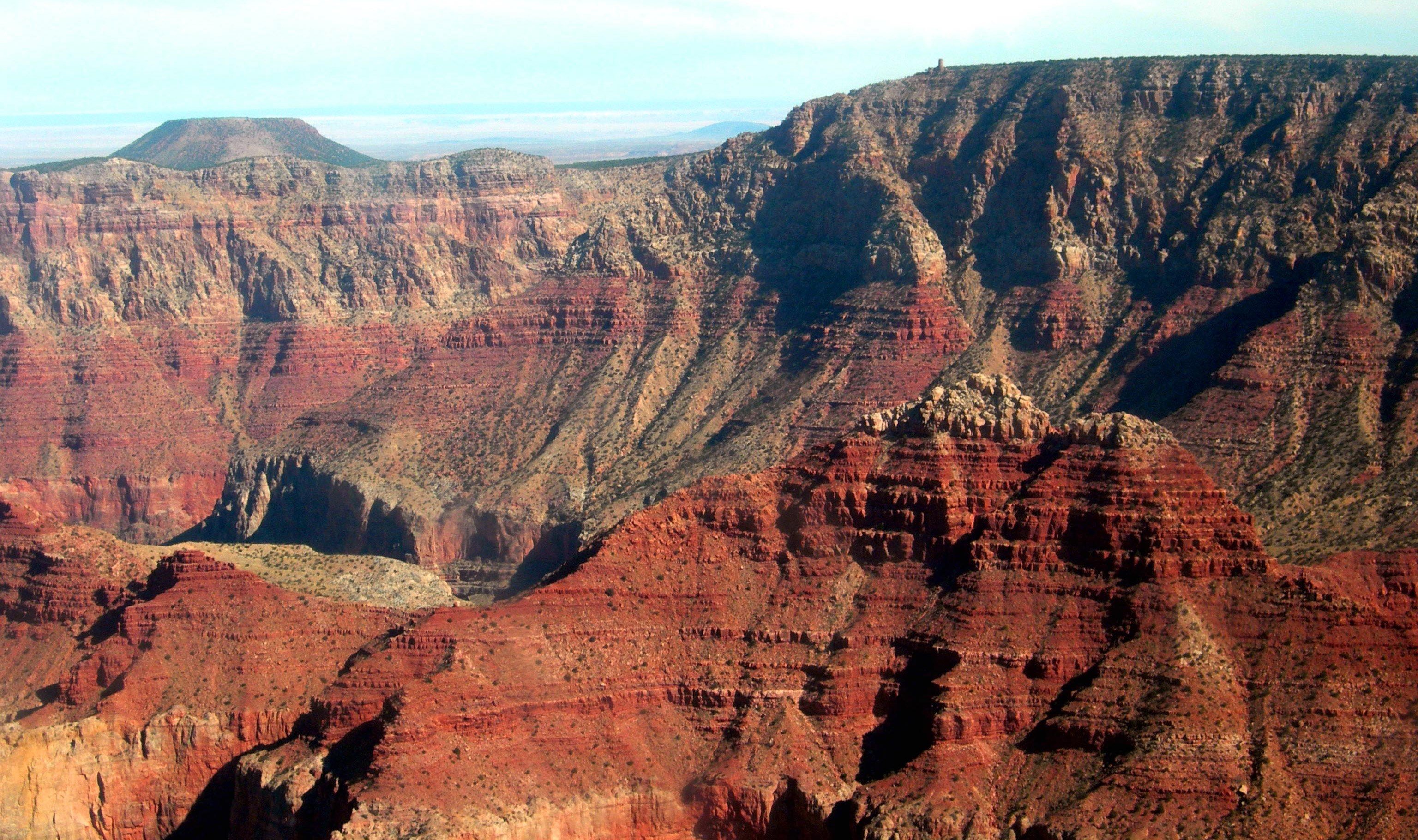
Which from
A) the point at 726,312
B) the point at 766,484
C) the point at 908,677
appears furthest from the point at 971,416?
the point at 726,312

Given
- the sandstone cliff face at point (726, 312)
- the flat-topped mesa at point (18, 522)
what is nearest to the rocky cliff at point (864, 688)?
the flat-topped mesa at point (18, 522)

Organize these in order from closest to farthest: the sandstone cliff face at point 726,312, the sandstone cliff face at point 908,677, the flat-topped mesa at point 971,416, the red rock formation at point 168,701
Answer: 1. the sandstone cliff face at point 908,677
2. the flat-topped mesa at point 971,416
3. the red rock formation at point 168,701
4. the sandstone cliff face at point 726,312

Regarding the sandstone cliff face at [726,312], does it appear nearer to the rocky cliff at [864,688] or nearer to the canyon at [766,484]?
the canyon at [766,484]

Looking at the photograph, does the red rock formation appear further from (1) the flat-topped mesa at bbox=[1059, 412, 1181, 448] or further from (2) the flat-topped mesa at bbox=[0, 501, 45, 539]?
(1) the flat-topped mesa at bbox=[1059, 412, 1181, 448]

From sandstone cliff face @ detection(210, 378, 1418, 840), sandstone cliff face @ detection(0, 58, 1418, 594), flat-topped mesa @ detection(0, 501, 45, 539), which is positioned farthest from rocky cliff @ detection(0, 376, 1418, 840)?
sandstone cliff face @ detection(0, 58, 1418, 594)

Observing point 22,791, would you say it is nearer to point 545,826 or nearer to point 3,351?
point 545,826

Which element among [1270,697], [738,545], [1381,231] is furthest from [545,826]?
[1381,231]

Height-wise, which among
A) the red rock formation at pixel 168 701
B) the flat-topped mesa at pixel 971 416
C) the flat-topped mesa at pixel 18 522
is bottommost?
the red rock formation at pixel 168 701

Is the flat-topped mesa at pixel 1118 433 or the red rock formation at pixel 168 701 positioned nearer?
the flat-topped mesa at pixel 1118 433
